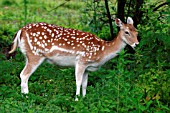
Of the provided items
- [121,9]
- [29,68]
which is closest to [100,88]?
[29,68]

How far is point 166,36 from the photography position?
27.4ft

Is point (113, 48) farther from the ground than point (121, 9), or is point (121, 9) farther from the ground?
point (121, 9)

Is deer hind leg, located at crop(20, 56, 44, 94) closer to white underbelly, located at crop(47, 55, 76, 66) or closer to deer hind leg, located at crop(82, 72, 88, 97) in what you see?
white underbelly, located at crop(47, 55, 76, 66)

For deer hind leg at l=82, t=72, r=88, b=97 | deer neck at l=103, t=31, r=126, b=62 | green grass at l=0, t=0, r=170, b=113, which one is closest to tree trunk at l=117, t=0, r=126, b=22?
green grass at l=0, t=0, r=170, b=113

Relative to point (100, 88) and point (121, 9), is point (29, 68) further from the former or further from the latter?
point (121, 9)

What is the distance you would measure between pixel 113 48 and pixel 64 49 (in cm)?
76

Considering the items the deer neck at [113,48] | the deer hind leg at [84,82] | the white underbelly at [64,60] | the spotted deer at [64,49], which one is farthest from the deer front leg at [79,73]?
the deer neck at [113,48]

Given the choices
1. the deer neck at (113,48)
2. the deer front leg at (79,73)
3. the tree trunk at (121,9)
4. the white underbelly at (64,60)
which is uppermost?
the tree trunk at (121,9)

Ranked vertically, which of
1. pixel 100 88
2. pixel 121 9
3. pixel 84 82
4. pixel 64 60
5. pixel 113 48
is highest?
pixel 121 9

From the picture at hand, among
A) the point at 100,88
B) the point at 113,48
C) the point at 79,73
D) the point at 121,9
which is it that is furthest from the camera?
the point at 121,9

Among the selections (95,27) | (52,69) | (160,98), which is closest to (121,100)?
(160,98)

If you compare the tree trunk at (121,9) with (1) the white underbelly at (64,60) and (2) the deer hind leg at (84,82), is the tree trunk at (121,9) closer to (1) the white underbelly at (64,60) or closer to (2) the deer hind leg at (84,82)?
(2) the deer hind leg at (84,82)

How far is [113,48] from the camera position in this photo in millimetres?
9453

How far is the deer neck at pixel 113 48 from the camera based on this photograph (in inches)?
370
